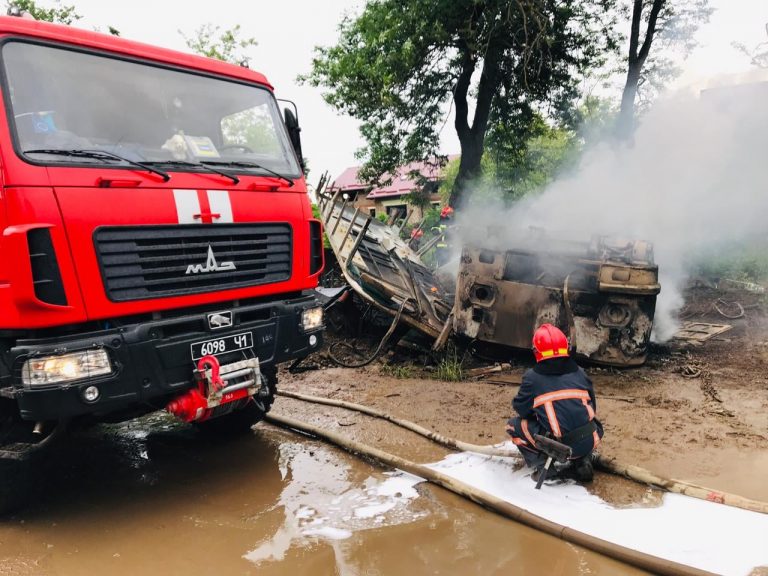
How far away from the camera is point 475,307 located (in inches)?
239

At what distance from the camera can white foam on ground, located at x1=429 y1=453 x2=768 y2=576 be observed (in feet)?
8.88

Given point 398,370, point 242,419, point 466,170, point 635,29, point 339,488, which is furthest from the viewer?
point 466,170

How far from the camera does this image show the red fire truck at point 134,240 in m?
2.91

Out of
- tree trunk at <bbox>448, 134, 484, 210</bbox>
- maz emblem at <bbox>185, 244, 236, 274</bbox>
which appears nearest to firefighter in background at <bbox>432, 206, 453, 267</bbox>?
tree trunk at <bbox>448, 134, 484, 210</bbox>

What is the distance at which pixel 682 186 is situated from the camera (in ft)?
30.1

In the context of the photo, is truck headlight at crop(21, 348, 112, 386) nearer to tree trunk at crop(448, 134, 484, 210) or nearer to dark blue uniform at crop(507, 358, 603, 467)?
dark blue uniform at crop(507, 358, 603, 467)

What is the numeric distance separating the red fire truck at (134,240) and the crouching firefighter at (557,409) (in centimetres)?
158

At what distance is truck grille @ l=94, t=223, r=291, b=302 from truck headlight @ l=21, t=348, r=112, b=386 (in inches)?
13.7

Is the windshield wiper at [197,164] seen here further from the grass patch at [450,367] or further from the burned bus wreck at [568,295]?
the grass patch at [450,367]

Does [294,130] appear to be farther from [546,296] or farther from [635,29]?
[635,29]

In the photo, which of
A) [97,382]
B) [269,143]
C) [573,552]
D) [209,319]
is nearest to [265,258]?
[209,319]

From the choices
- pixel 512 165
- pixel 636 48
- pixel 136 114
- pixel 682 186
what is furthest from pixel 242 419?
pixel 512 165

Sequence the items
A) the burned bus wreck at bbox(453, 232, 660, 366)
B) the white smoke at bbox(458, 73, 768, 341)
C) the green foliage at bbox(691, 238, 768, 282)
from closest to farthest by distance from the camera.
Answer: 1. the burned bus wreck at bbox(453, 232, 660, 366)
2. the white smoke at bbox(458, 73, 768, 341)
3. the green foliage at bbox(691, 238, 768, 282)

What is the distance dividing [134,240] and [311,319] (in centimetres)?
136
